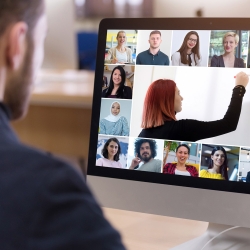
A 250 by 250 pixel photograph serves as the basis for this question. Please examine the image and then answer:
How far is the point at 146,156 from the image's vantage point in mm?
837

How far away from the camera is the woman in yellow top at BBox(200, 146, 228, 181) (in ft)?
2.55

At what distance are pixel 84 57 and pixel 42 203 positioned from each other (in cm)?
349

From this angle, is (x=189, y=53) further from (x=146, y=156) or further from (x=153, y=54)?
(x=146, y=156)

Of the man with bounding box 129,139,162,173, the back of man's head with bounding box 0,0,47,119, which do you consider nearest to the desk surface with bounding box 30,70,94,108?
the man with bounding box 129,139,162,173

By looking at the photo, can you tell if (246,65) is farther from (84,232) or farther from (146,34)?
(84,232)

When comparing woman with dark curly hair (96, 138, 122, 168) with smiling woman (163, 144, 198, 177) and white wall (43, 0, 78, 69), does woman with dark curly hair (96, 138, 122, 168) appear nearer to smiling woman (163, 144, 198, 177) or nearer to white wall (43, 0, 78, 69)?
smiling woman (163, 144, 198, 177)

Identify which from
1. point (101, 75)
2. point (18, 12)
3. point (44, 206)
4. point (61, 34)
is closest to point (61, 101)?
point (61, 34)

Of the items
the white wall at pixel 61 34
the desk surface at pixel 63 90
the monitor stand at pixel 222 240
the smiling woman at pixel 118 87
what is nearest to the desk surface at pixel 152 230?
the monitor stand at pixel 222 240

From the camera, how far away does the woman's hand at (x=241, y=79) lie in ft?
2.55

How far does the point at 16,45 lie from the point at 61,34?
1.87 m

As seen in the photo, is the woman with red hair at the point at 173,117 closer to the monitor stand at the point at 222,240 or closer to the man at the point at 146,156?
the man at the point at 146,156

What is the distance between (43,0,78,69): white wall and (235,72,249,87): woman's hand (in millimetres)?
1456

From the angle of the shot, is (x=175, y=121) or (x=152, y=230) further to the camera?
(x=152, y=230)

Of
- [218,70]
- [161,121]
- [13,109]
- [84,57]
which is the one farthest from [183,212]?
[84,57]
